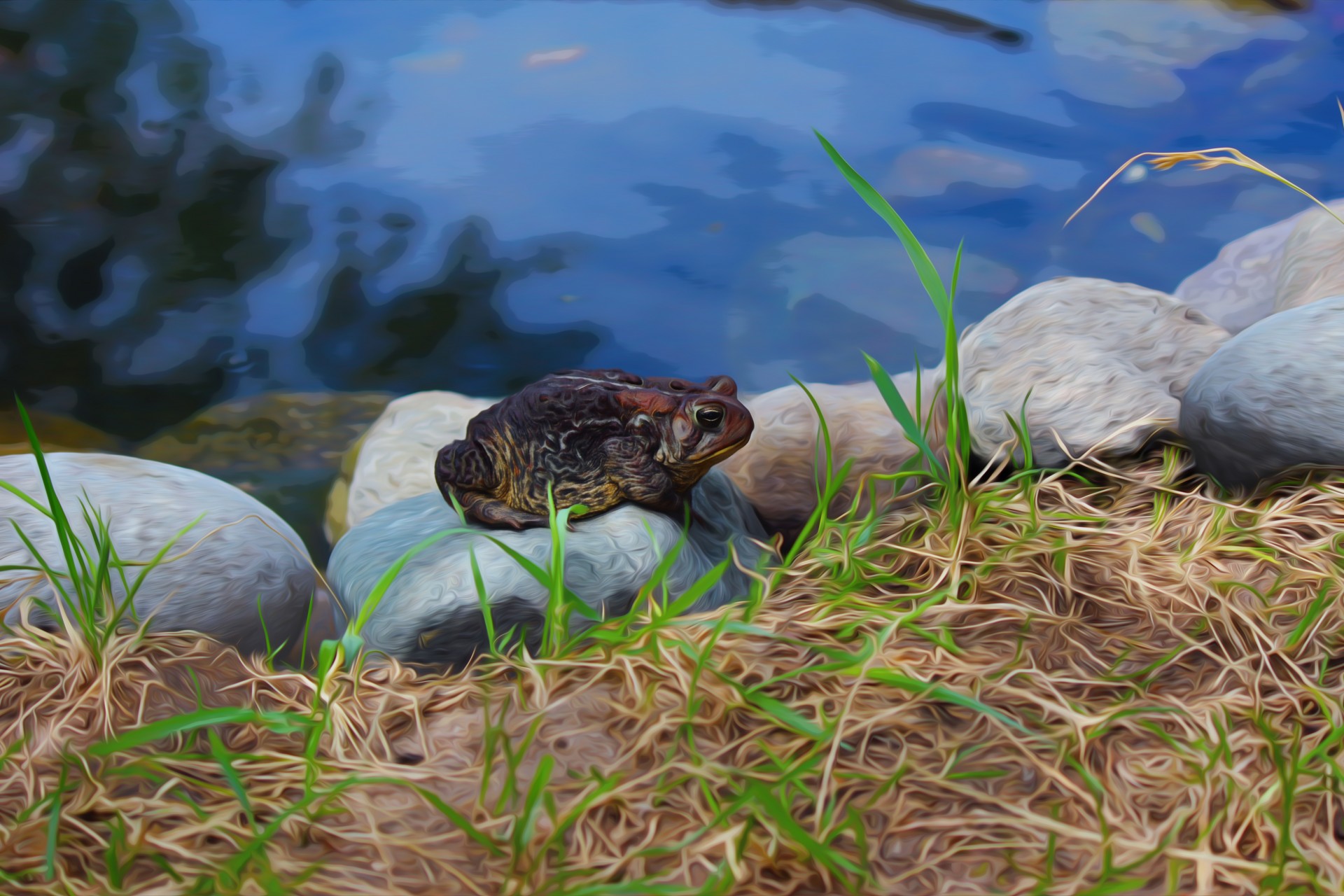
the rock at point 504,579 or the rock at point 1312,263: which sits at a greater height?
the rock at point 1312,263

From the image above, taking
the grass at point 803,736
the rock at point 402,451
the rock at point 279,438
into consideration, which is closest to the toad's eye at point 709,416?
the grass at point 803,736

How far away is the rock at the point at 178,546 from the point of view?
5.75ft

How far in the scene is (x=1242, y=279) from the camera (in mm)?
2598

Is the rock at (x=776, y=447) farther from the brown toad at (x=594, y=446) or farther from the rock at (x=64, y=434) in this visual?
the rock at (x=64, y=434)

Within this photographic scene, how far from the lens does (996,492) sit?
1.68 meters

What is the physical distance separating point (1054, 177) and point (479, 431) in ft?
6.05

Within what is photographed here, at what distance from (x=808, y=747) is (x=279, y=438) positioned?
2.13 m

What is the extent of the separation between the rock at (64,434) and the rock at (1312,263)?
10.8 ft

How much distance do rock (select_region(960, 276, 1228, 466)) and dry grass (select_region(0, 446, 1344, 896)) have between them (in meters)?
0.32

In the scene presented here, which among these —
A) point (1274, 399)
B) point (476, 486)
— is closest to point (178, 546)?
point (476, 486)

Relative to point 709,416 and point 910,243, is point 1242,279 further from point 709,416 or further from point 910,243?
point 709,416

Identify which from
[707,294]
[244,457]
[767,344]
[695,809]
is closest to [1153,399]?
[767,344]

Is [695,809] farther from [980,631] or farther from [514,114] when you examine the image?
[514,114]

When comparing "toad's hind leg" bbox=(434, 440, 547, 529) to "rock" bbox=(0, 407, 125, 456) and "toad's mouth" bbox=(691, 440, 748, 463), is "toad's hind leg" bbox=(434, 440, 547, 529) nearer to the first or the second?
"toad's mouth" bbox=(691, 440, 748, 463)
